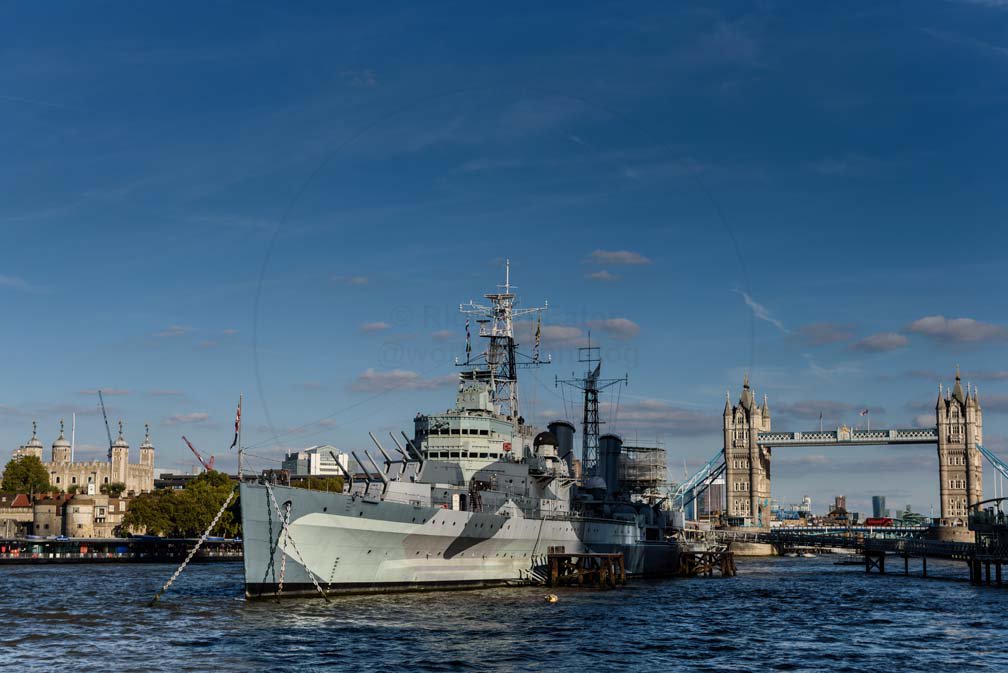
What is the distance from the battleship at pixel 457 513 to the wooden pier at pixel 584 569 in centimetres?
92

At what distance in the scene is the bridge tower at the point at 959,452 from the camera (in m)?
184

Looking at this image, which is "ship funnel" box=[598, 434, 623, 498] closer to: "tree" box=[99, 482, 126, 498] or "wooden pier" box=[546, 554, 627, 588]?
"wooden pier" box=[546, 554, 627, 588]

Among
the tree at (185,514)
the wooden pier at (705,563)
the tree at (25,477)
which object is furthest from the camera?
the tree at (25,477)

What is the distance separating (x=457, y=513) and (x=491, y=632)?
11.3 metres

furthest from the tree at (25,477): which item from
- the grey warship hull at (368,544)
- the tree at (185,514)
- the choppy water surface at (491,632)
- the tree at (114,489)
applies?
the grey warship hull at (368,544)

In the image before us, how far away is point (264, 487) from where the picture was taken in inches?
1666

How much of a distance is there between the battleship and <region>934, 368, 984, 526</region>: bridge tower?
417 feet

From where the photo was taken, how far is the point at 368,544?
45.4 m

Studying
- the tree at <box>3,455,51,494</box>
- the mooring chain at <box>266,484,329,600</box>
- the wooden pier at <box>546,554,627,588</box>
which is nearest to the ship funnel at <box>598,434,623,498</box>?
the wooden pier at <box>546,554,627,588</box>

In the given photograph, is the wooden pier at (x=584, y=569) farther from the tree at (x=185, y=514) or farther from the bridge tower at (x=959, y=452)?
the bridge tower at (x=959, y=452)

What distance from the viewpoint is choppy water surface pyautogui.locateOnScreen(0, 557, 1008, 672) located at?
106ft

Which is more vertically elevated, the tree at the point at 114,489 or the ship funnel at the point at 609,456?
the ship funnel at the point at 609,456

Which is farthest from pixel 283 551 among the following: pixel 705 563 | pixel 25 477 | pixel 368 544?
pixel 25 477

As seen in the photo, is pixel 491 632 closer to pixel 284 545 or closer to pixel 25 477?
pixel 284 545
